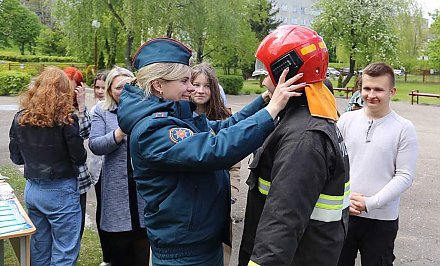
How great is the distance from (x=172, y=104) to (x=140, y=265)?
84.1 inches

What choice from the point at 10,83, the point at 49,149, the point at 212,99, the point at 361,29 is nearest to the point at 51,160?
the point at 49,149

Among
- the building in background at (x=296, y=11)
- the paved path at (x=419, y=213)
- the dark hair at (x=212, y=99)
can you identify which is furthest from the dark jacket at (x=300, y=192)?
the building in background at (x=296, y=11)

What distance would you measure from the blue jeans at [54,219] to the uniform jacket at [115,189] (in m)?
A: 0.23

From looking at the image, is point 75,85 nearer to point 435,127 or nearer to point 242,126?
point 242,126

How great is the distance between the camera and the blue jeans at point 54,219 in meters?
3.39

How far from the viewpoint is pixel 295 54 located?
176cm

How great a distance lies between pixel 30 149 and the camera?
3324 millimetres

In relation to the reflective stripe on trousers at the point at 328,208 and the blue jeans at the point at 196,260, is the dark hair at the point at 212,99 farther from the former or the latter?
the reflective stripe on trousers at the point at 328,208

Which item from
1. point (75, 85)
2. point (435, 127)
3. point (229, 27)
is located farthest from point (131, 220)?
point (229, 27)

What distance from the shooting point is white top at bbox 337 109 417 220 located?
9.37ft

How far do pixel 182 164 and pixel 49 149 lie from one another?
1.84m

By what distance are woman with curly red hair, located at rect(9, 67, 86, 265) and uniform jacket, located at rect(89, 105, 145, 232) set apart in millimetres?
183

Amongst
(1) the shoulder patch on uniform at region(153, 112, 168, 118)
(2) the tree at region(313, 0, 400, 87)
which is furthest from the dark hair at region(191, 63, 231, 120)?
(2) the tree at region(313, 0, 400, 87)

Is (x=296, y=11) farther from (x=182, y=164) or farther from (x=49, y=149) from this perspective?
(x=182, y=164)
